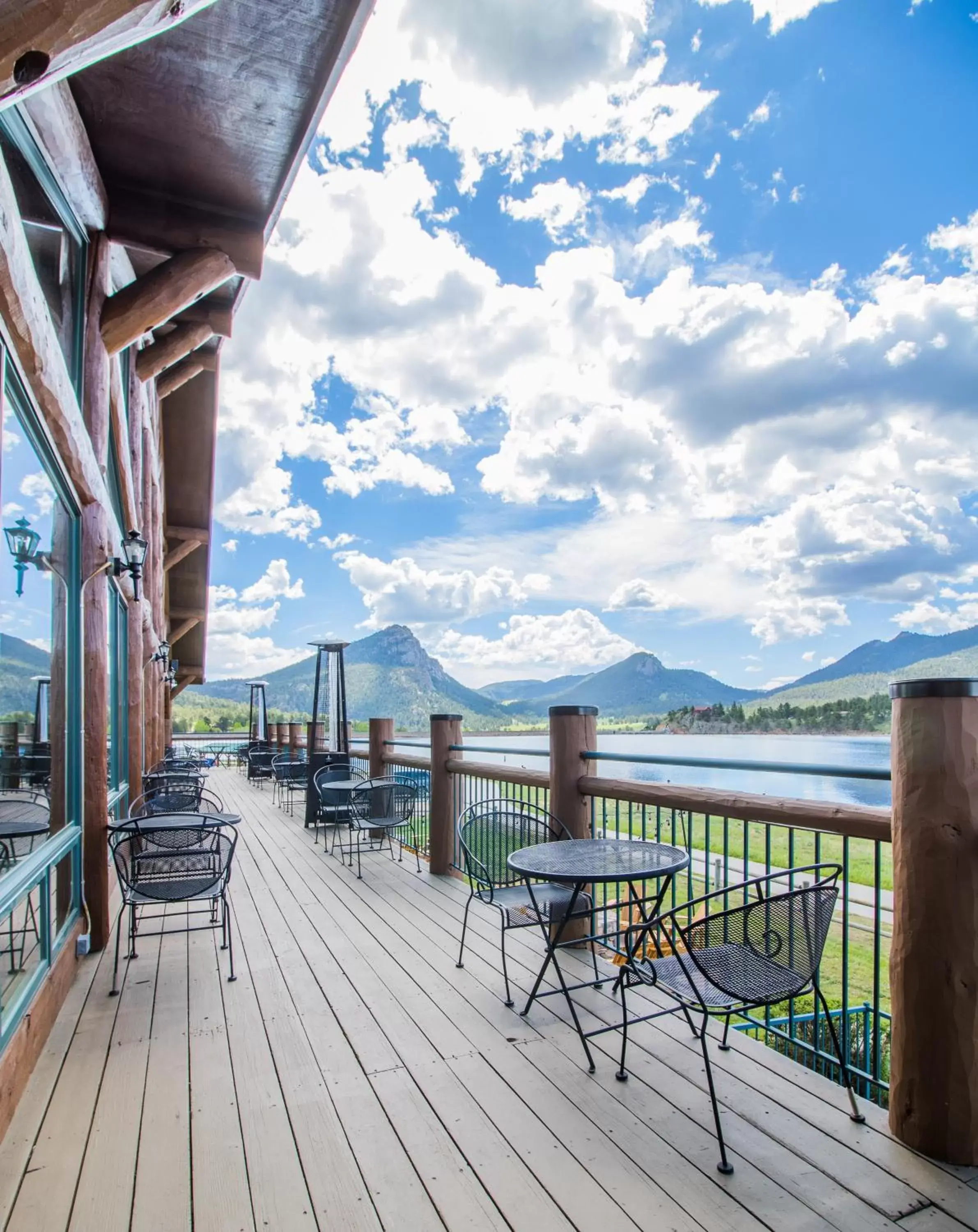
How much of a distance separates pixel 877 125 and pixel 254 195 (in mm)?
16940

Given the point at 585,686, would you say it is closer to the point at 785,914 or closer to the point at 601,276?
the point at 601,276

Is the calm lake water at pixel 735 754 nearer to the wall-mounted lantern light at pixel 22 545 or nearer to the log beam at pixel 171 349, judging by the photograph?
the wall-mounted lantern light at pixel 22 545

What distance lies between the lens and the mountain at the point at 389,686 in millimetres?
45188

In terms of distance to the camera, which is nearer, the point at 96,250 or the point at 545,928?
the point at 545,928

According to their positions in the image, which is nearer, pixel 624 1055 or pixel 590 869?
pixel 624 1055

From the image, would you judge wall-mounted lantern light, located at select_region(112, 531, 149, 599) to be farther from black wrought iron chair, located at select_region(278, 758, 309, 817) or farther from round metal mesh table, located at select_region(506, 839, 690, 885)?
black wrought iron chair, located at select_region(278, 758, 309, 817)

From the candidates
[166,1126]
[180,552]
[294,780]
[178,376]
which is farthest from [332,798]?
[180,552]

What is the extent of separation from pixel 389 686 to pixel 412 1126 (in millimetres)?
51866

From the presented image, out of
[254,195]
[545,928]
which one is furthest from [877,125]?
[545,928]

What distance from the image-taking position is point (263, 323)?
1495cm

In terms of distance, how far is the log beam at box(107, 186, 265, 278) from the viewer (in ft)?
15.3

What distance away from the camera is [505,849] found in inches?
150

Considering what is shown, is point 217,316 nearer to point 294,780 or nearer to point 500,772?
point 500,772

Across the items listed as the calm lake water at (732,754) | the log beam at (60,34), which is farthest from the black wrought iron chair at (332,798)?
the log beam at (60,34)
